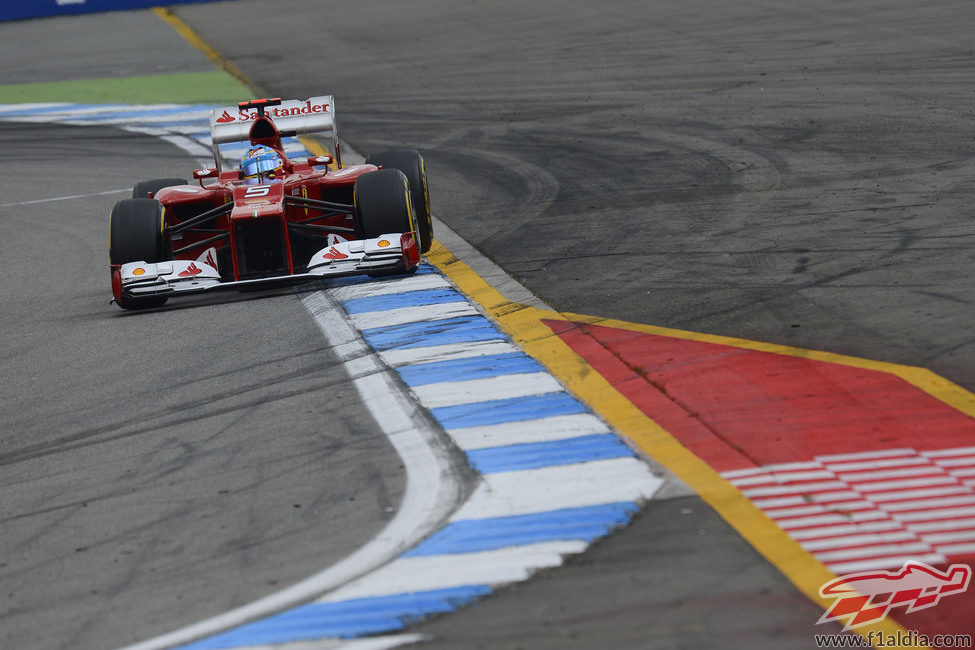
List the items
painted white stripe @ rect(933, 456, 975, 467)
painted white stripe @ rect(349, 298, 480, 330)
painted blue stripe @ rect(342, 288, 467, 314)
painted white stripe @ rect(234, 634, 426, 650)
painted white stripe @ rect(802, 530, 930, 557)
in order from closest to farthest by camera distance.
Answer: painted white stripe @ rect(234, 634, 426, 650) → painted white stripe @ rect(802, 530, 930, 557) → painted white stripe @ rect(933, 456, 975, 467) → painted white stripe @ rect(349, 298, 480, 330) → painted blue stripe @ rect(342, 288, 467, 314)

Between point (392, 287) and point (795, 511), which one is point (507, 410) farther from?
point (392, 287)

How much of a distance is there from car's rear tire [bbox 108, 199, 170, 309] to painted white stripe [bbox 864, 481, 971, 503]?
19.6 ft

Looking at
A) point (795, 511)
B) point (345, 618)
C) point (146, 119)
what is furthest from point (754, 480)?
point (146, 119)

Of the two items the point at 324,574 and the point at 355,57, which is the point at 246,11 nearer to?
Answer: the point at 355,57

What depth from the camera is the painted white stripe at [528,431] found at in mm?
6234

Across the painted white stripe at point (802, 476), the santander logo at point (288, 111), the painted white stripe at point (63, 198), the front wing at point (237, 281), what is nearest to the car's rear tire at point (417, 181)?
the santander logo at point (288, 111)

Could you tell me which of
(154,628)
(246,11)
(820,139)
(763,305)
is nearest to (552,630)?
(154,628)

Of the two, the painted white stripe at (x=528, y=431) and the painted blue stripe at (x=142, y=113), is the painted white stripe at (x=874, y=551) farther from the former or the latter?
the painted blue stripe at (x=142, y=113)

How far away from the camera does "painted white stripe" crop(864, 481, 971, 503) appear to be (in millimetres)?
5117

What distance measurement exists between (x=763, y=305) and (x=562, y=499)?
297 cm

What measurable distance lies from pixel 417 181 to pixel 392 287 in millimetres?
1377

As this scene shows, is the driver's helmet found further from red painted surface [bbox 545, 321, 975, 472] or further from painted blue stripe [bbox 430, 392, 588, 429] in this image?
painted blue stripe [bbox 430, 392, 588, 429]

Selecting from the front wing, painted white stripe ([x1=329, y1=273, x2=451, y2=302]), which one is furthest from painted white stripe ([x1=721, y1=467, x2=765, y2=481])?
the front wing

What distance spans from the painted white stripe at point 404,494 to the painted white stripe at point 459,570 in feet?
0.27
